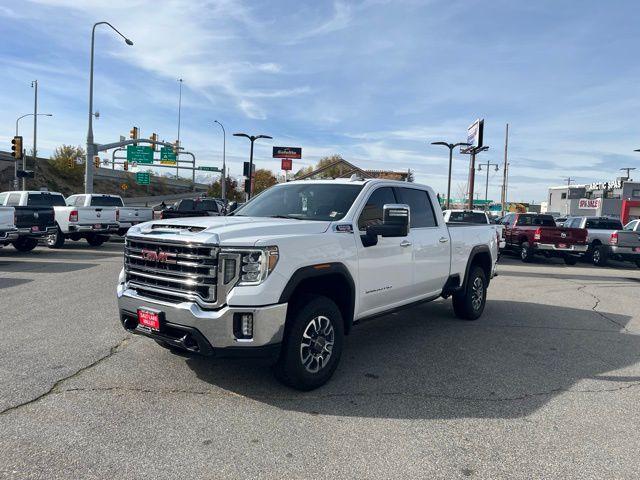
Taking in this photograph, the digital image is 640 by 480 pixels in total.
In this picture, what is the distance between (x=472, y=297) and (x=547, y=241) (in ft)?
35.7

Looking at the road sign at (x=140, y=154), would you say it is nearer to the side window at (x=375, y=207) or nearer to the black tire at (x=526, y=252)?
the black tire at (x=526, y=252)

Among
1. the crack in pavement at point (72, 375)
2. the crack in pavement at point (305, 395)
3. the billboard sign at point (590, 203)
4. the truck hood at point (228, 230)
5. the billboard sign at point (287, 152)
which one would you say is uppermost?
the billboard sign at point (287, 152)

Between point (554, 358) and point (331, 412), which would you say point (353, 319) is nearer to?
point (331, 412)

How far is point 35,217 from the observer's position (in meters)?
14.6

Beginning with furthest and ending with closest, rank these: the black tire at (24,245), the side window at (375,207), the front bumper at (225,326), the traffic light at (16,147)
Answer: the traffic light at (16,147)
the black tire at (24,245)
the side window at (375,207)
the front bumper at (225,326)

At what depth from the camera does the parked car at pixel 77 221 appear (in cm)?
1614

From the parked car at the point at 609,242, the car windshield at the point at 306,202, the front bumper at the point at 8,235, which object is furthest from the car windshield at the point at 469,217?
the front bumper at the point at 8,235

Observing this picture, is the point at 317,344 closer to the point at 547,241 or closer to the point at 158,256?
the point at 158,256

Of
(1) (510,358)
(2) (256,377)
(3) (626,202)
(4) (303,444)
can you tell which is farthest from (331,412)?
(3) (626,202)

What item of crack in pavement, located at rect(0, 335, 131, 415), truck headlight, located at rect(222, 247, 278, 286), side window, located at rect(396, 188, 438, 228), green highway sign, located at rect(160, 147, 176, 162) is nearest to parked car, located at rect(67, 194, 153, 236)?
crack in pavement, located at rect(0, 335, 131, 415)

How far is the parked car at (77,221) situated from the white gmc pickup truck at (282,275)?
40.5ft

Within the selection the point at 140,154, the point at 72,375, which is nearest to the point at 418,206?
the point at 72,375

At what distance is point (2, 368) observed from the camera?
4789 millimetres

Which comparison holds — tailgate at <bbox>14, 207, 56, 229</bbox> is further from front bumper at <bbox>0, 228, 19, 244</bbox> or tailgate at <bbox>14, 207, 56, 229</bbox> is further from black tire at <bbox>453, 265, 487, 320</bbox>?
black tire at <bbox>453, 265, 487, 320</bbox>
